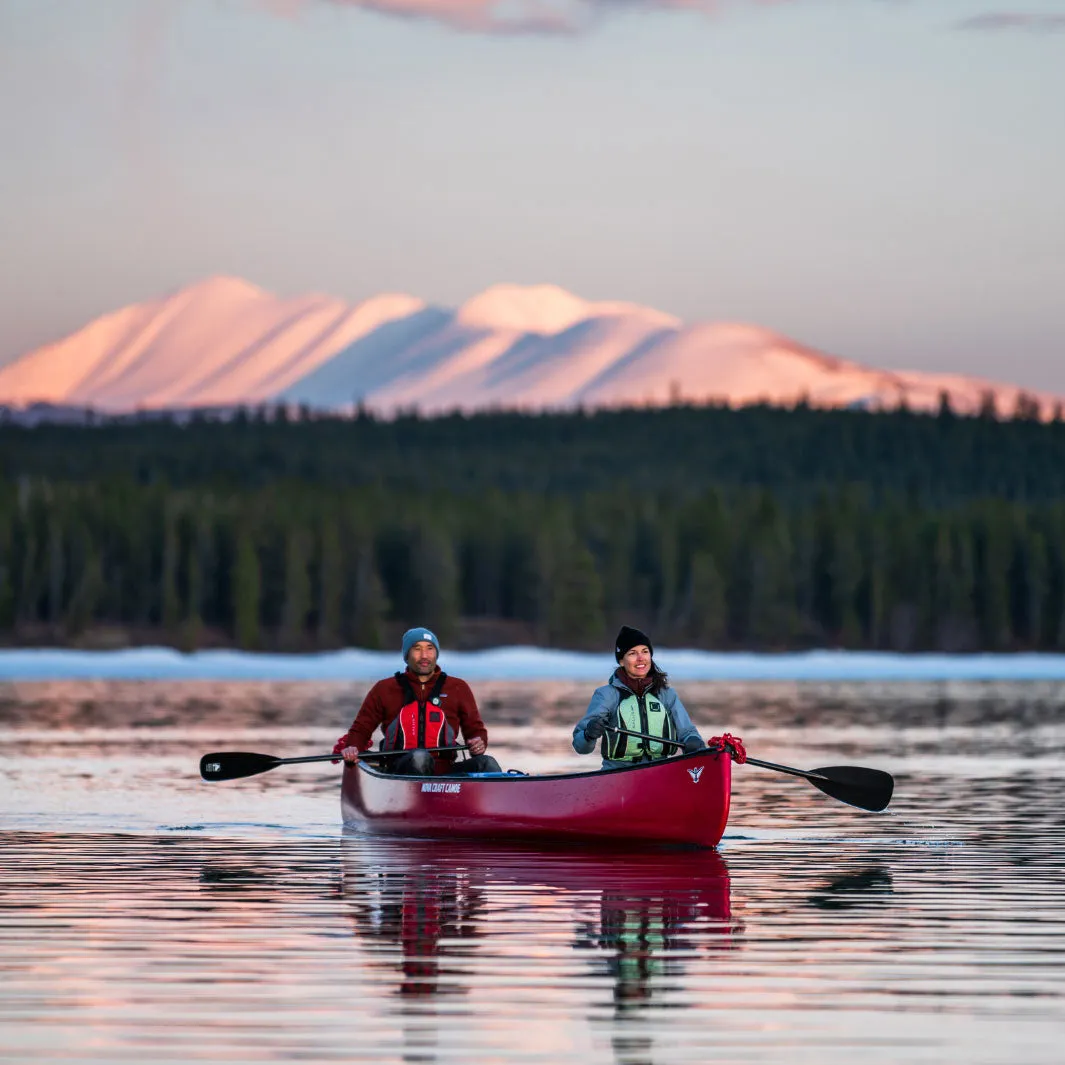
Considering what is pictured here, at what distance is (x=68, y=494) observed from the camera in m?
162

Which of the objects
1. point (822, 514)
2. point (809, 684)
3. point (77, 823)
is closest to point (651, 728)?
point (77, 823)

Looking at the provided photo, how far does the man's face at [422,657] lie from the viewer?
27516 mm

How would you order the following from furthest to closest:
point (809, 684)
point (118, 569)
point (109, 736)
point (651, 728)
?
point (118, 569) → point (809, 684) → point (109, 736) → point (651, 728)

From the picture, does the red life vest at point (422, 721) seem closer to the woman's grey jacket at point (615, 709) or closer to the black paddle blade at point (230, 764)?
the woman's grey jacket at point (615, 709)

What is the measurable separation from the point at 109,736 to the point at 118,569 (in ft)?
338

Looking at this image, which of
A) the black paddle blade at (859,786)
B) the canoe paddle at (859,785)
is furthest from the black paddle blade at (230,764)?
the black paddle blade at (859,786)

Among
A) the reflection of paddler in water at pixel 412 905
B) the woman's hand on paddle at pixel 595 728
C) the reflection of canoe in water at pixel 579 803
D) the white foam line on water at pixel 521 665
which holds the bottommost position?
the white foam line on water at pixel 521 665

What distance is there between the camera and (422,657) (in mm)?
27484

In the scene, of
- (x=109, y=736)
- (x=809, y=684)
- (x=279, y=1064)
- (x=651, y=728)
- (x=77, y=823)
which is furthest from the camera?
(x=809, y=684)

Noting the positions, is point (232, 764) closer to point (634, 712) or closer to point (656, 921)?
point (634, 712)

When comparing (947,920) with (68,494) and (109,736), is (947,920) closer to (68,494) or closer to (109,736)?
(109,736)

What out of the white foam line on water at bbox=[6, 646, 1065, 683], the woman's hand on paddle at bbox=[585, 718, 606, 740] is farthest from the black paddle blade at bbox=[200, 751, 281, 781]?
the white foam line on water at bbox=[6, 646, 1065, 683]

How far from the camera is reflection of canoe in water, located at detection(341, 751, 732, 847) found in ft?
85.0

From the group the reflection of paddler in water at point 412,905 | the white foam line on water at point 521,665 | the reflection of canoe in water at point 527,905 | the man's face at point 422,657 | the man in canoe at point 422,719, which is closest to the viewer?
the reflection of paddler in water at point 412,905
